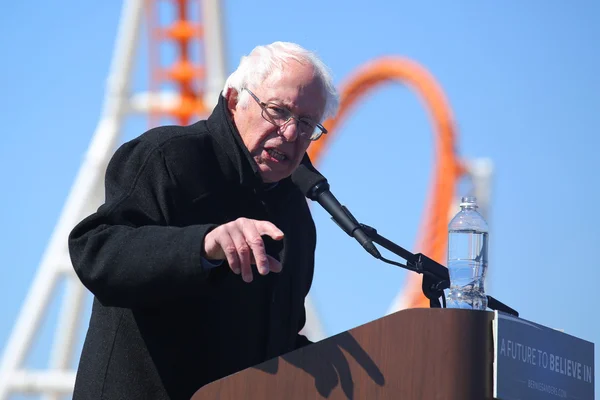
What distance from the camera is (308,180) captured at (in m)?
2.72

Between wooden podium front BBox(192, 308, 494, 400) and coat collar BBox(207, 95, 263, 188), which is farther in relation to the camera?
coat collar BBox(207, 95, 263, 188)

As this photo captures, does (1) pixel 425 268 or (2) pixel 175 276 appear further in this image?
(1) pixel 425 268

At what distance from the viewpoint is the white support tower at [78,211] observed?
16594 mm

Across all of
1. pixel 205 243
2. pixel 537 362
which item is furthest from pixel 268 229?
pixel 537 362

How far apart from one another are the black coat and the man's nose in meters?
0.10

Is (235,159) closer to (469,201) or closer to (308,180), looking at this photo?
(308,180)

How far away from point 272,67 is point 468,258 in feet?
2.04

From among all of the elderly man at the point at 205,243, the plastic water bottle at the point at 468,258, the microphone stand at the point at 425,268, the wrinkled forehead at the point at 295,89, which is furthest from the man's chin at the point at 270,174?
the plastic water bottle at the point at 468,258

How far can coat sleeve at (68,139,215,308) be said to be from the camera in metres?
2.29

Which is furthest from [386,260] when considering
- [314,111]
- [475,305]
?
[314,111]

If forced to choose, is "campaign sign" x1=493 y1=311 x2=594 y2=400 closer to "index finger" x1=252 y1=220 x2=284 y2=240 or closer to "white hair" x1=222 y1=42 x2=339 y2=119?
"index finger" x1=252 y1=220 x2=284 y2=240

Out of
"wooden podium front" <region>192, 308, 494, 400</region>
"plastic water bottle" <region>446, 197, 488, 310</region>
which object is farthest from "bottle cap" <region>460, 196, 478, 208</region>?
"wooden podium front" <region>192, 308, 494, 400</region>

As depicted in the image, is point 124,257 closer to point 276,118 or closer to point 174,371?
point 174,371

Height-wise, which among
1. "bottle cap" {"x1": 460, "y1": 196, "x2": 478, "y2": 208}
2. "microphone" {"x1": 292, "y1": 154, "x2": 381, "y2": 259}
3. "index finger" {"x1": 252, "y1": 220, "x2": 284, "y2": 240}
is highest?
"bottle cap" {"x1": 460, "y1": 196, "x2": 478, "y2": 208}
